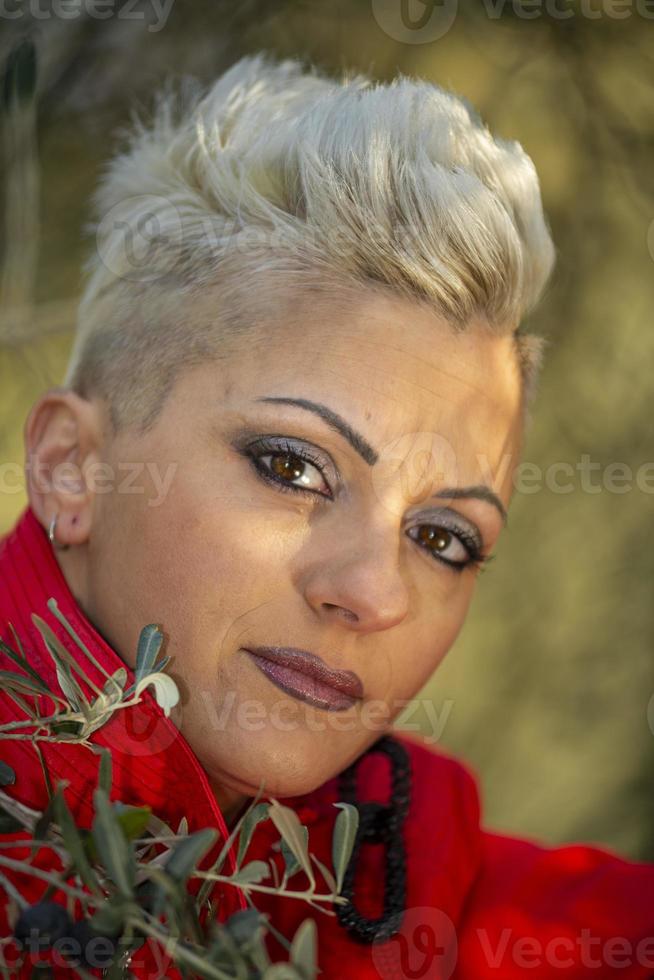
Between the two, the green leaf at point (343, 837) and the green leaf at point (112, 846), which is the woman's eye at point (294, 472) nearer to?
the green leaf at point (343, 837)

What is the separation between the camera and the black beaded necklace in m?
2.04

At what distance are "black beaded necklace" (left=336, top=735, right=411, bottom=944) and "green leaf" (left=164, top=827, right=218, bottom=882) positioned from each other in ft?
2.52

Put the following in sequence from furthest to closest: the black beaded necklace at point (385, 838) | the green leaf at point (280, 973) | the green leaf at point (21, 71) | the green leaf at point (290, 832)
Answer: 1. the green leaf at point (21, 71)
2. the black beaded necklace at point (385, 838)
3. the green leaf at point (290, 832)
4. the green leaf at point (280, 973)

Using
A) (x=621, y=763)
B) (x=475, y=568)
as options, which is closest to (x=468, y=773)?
(x=475, y=568)

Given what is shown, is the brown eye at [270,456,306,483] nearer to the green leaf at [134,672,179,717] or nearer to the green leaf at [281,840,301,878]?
the green leaf at [134,672,179,717]

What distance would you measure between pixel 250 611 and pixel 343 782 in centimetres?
69

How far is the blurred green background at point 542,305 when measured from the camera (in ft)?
11.2

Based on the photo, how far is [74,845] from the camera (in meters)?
1.26

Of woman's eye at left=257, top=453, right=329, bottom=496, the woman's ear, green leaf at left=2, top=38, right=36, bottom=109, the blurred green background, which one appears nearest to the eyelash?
woman's eye at left=257, top=453, right=329, bottom=496

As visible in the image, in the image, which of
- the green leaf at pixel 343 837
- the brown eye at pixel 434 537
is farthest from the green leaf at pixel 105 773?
the brown eye at pixel 434 537

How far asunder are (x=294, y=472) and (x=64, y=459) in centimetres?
51

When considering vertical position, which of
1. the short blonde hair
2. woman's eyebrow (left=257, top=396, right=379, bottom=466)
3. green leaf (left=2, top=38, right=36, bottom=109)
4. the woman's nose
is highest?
green leaf (left=2, top=38, right=36, bottom=109)

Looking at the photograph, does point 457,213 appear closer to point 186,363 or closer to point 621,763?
point 186,363

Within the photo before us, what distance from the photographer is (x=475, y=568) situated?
7.08ft
